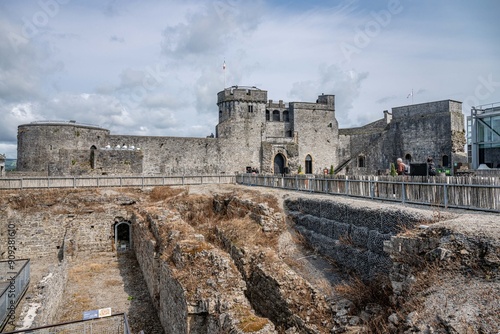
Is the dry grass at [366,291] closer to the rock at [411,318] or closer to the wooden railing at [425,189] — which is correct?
the rock at [411,318]

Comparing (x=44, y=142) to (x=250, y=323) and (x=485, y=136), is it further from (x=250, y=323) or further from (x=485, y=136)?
(x=485, y=136)

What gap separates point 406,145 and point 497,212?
2953 centimetres

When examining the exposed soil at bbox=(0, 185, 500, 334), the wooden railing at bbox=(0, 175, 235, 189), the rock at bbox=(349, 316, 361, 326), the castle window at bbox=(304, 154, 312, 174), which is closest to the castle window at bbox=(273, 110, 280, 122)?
the castle window at bbox=(304, 154, 312, 174)

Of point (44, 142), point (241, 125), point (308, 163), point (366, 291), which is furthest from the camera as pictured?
point (308, 163)

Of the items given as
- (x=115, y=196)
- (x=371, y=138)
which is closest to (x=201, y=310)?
(x=115, y=196)

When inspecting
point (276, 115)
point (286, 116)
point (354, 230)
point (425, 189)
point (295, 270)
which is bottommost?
point (295, 270)

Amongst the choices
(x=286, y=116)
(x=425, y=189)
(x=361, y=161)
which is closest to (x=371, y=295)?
(x=425, y=189)

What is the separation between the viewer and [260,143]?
3881 centimetres

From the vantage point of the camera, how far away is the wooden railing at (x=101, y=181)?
69.5 ft

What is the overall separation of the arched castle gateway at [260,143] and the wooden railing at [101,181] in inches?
193

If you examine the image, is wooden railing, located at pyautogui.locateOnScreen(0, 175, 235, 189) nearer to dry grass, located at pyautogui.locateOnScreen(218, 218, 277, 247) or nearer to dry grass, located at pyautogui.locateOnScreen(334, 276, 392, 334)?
dry grass, located at pyautogui.locateOnScreen(218, 218, 277, 247)

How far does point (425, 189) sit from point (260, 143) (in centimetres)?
2852

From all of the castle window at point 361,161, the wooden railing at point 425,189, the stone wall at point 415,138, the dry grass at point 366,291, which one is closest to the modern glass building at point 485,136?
the stone wall at point 415,138

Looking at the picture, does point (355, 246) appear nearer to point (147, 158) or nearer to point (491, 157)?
point (491, 157)
